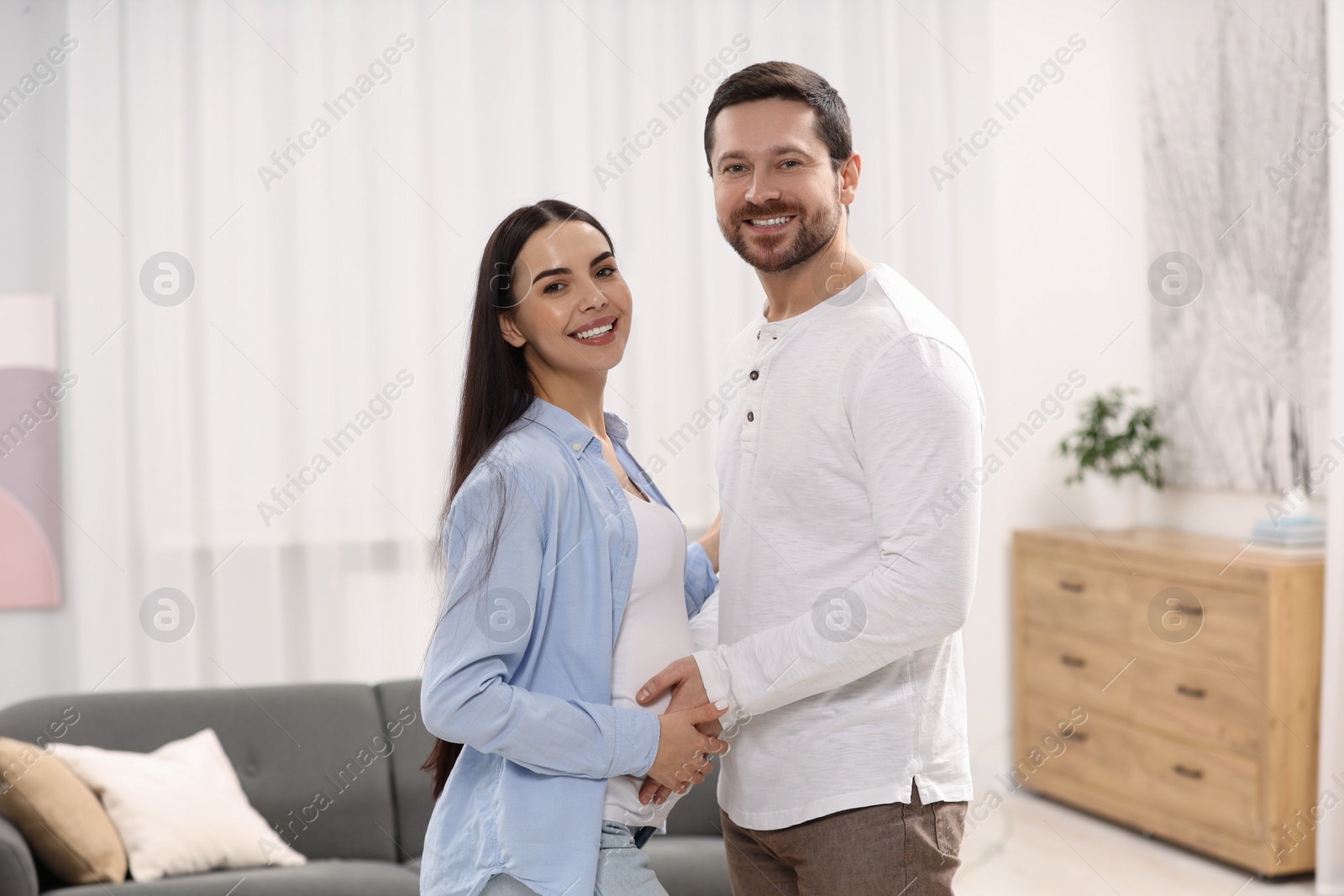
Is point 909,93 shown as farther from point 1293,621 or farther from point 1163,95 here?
point 1293,621

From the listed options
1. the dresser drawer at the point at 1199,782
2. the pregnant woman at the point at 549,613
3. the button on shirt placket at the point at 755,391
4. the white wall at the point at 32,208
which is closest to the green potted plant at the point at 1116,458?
the dresser drawer at the point at 1199,782

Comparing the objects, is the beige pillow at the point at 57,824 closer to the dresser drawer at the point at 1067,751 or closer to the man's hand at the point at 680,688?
the man's hand at the point at 680,688

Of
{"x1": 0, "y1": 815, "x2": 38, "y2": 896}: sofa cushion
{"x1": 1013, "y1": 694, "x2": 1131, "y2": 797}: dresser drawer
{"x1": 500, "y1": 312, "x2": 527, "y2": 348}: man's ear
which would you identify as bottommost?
{"x1": 1013, "y1": 694, "x2": 1131, "y2": 797}: dresser drawer

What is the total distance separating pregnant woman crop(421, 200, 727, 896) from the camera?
54.7 inches

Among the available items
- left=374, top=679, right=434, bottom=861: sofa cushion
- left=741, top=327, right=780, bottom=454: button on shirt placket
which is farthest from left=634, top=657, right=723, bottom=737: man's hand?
left=374, top=679, right=434, bottom=861: sofa cushion

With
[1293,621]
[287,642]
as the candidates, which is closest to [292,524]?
[287,642]

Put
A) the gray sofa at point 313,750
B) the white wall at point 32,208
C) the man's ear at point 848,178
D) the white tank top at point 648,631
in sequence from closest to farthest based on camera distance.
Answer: the white tank top at point 648,631
the man's ear at point 848,178
the gray sofa at point 313,750
the white wall at point 32,208

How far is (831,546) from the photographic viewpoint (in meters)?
1.50

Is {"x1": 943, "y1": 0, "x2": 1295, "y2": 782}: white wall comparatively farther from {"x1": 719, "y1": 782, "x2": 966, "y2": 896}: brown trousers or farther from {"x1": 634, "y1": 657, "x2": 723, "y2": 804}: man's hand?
{"x1": 634, "y1": 657, "x2": 723, "y2": 804}: man's hand

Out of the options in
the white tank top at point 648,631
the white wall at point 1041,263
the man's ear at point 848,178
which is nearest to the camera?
the white tank top at point 648,631

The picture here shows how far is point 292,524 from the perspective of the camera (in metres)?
3.96

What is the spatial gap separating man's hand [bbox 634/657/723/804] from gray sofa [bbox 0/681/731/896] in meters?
1.20

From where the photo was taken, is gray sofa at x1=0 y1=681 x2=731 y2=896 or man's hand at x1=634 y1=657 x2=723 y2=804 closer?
man's hand at x1=634 y1=657 x2=723 y2=804

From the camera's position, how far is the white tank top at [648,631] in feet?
4.88
